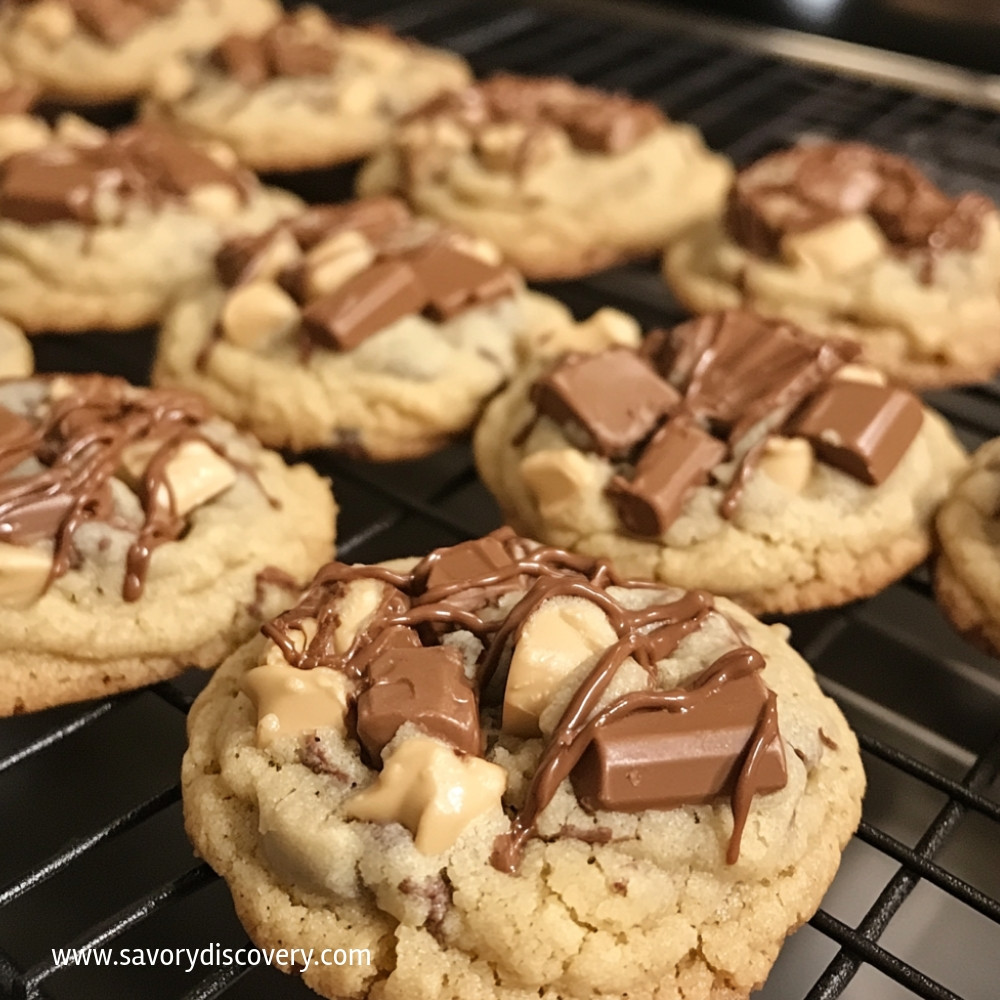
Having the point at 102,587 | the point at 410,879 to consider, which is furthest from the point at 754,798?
the point at 102,587

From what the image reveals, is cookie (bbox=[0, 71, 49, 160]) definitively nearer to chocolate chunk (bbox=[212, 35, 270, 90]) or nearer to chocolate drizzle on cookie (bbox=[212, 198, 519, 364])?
chocolate chunk (bbox=[212, 35, 270, 90])

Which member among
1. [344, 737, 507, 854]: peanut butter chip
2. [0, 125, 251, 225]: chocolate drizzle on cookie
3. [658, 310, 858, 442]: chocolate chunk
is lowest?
[0, 125, 251, 225]: chocolate drizzle on cookie

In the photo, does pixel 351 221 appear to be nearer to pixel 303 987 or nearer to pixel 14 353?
pixel 14 353

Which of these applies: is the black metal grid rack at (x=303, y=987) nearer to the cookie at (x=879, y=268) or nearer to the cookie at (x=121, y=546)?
the cookie at (x=121, y=546)

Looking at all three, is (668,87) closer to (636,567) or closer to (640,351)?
(640,351)

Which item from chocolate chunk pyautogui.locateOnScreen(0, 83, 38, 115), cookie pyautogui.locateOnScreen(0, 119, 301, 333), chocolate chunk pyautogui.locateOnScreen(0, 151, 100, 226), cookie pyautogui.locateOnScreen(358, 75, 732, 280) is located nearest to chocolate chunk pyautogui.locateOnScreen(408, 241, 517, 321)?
cookie pyautogui.locateOnScreen(358, 75, 732, 280)

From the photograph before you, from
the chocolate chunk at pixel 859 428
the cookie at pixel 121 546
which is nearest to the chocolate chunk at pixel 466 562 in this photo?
the cookie at pixel 121 546
